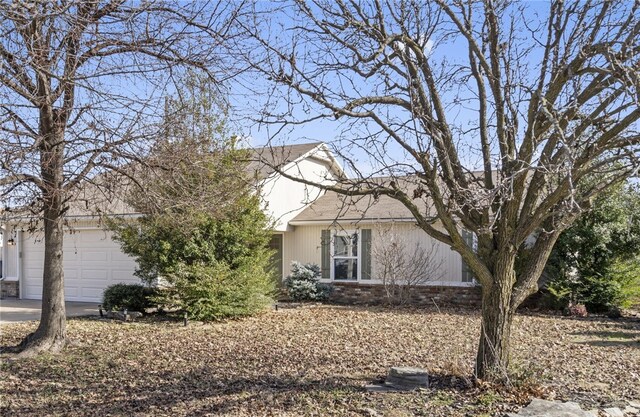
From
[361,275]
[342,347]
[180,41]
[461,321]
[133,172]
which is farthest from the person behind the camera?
[361,275]

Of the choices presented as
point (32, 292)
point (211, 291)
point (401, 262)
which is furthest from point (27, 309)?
point (401, 262)

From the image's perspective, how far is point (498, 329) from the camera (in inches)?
289

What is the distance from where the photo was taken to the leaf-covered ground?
7.02m

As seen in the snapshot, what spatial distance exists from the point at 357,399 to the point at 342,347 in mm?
3497

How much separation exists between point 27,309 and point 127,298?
3.84 metres

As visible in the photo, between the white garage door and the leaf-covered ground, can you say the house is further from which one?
the leaf-covered ground

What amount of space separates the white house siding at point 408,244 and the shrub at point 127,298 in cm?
563

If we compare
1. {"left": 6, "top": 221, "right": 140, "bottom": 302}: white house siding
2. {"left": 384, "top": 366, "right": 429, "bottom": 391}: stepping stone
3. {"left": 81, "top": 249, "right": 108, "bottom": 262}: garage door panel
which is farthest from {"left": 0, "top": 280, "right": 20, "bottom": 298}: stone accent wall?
{"left": 384, "top": 366, "right": 429, "bottom": 391}: stepping stone

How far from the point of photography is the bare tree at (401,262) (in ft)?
57.2

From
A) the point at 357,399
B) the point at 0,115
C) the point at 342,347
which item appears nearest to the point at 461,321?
the point at 342,347

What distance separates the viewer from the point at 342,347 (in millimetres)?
10641

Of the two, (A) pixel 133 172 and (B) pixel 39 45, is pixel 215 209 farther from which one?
(B) pixel 39 45

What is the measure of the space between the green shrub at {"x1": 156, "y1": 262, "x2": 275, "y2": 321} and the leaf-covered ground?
1.35ft

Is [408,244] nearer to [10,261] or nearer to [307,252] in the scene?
[307,252]
